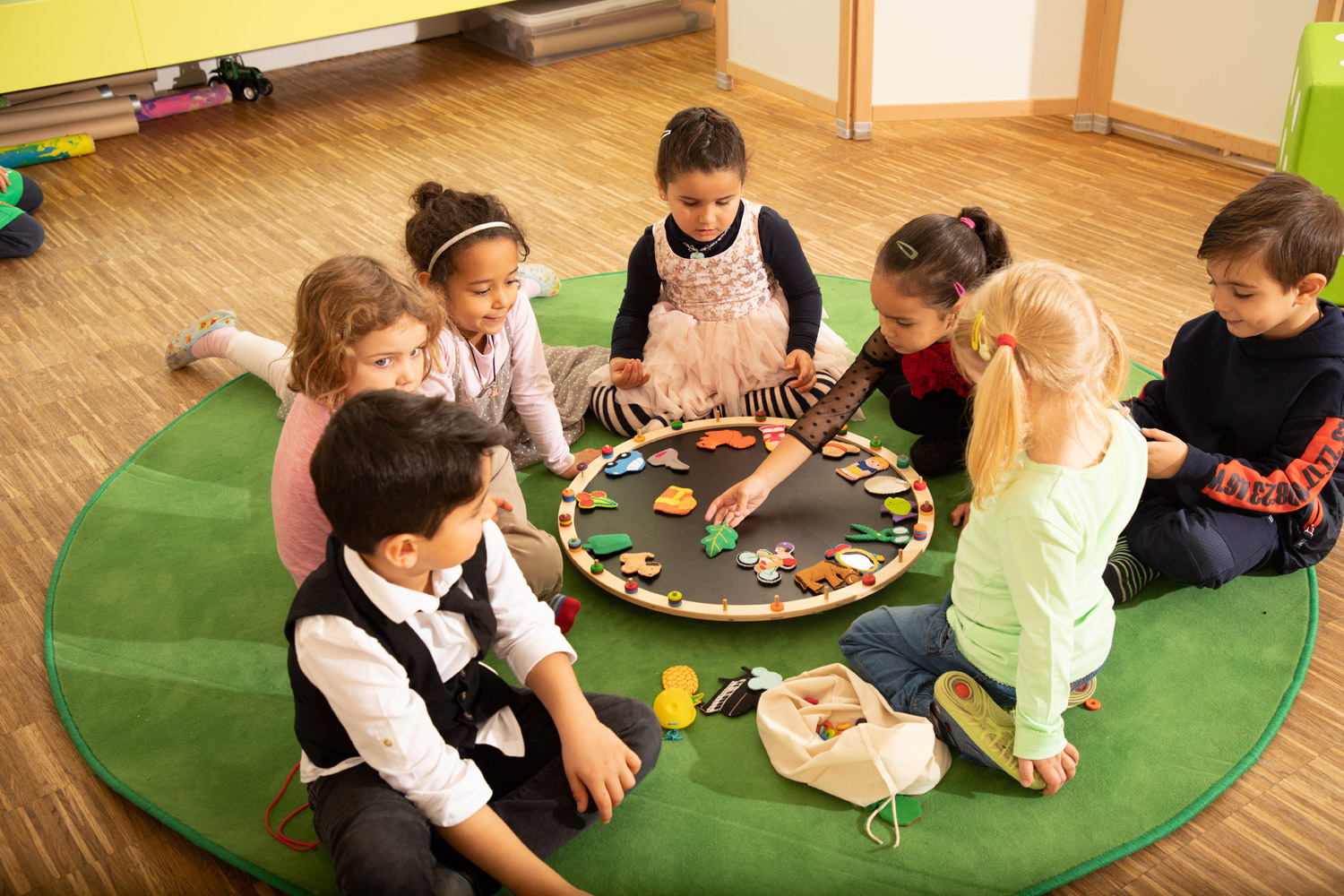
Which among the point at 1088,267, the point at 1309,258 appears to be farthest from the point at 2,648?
the point at 1088,267

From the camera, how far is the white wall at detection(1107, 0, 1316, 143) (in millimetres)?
3182

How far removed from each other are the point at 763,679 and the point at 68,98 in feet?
12.7

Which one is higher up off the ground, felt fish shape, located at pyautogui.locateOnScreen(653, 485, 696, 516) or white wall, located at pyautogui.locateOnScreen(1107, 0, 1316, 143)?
white wall, located at pyautogui.locateOnScreen(1107, 0, 1316, 143)

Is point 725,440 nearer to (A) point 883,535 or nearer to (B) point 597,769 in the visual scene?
(A) point 883,535

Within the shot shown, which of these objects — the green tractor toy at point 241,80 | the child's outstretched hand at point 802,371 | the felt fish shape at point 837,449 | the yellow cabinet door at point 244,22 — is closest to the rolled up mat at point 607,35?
the yellow cabinet door at point 244,22

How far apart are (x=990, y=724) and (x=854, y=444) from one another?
29.1 inches

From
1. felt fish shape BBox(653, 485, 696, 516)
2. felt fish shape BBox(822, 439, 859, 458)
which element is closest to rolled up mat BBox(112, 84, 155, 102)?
felt fish shape BBox(653, 485, 696, 516)

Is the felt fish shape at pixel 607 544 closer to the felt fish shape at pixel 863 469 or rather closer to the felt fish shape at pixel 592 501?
the felt fish shape at pixel 592 501

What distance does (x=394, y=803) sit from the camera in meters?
1.32

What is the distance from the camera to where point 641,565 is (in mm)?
1863

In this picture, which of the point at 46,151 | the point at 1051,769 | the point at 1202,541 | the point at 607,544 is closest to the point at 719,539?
the point at 607,544

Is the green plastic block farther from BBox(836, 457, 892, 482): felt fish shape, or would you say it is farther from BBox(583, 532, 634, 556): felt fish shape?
BBox(583, 532, 634, 556): felt fish shape

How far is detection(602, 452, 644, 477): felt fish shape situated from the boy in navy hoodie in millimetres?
871

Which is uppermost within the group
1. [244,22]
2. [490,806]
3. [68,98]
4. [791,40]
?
[244,22]
